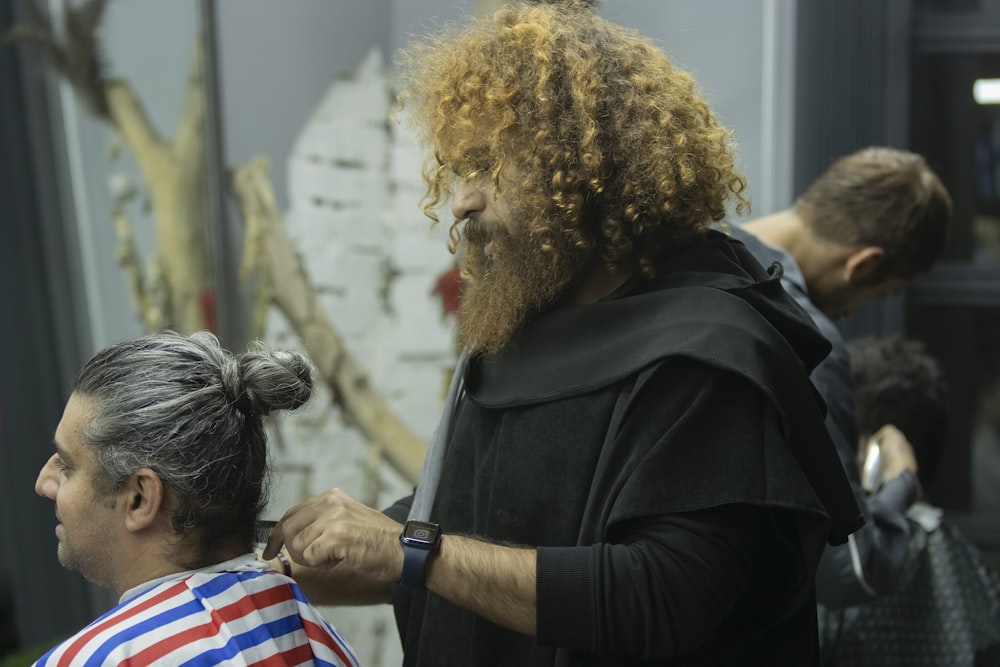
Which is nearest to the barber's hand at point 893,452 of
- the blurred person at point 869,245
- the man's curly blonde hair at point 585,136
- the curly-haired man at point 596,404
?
the blurred person at point 869,245

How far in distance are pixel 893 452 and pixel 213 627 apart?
167 cm

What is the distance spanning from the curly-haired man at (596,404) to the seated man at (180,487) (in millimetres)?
91

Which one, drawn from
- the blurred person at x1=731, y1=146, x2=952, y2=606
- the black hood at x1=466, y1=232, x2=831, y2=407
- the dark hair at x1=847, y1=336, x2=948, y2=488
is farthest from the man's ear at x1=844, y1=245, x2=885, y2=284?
the black hood at x1=466, y1=232, x2=831, y2=407

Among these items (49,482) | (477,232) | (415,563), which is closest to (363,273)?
(477,232)

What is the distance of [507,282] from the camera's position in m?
1.53

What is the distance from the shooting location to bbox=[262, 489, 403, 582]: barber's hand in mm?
1349

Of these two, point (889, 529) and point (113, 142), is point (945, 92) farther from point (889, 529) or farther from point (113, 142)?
point (113, 142)

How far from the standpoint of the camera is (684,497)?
52.6 inches

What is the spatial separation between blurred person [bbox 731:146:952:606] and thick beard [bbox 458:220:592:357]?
A: 68 centimetres

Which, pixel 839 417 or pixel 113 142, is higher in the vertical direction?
pixel 113 142

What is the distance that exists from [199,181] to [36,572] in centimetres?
128

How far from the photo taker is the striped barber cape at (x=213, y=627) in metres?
1.27

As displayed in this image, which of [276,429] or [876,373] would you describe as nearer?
[876,373]

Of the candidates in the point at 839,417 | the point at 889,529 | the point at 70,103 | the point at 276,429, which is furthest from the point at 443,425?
the point at 70,103
